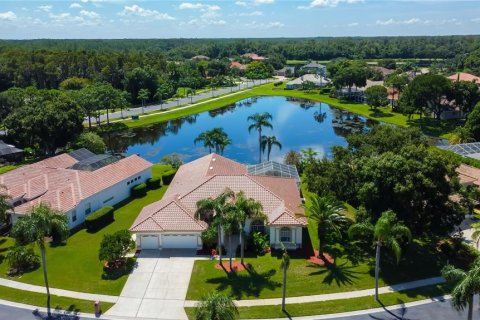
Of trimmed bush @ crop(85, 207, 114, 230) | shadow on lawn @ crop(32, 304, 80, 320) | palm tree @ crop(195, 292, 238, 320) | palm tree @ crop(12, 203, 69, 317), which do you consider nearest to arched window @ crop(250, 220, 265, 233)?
trimmed bush @ crop(85, 207, 114, 230)

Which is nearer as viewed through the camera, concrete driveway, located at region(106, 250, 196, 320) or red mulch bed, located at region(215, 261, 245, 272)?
concrete driveway, located at region(106, 250, 196, 320)

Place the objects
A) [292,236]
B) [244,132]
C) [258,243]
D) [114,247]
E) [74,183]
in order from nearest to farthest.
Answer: [114,247], [258,243], [292,236], [74,183], [244,132]

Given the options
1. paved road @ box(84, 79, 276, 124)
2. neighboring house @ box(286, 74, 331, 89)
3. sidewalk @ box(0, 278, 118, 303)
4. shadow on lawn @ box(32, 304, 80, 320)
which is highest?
neighboring house @ box(286, 74, 331, 89)

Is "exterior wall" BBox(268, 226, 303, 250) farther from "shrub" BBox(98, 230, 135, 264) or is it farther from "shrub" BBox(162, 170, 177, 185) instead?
"shrub" BBox(162, 170, 177, 185)

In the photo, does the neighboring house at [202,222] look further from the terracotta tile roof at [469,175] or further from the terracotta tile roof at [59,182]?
the terracotta tile roof at [469,175]

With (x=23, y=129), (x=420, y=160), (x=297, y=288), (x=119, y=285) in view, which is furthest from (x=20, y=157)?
(x=420, y=160)

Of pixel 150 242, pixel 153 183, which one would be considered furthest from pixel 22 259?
pixel 153 183

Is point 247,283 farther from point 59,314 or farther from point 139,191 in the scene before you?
point 139,191
